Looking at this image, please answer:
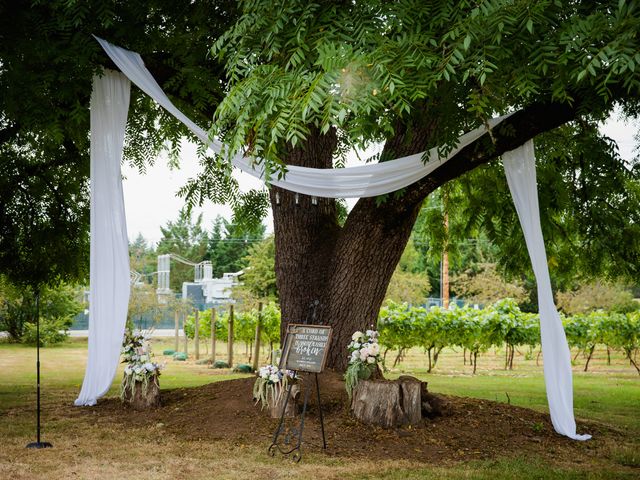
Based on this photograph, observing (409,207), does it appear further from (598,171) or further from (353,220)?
(598,171)

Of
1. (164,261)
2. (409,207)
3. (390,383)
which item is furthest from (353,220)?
(164,261)

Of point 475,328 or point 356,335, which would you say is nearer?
point 356,335

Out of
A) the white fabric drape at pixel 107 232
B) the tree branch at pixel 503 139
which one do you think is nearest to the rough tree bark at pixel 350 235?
the tree branch at pixel 503 139

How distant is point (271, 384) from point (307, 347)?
112cm

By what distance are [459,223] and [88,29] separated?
5874 mm

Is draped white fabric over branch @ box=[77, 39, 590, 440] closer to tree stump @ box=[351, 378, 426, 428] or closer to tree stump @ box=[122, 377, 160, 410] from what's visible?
tree stump @ box=[122, 377, 160, 410]

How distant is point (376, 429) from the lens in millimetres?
6391

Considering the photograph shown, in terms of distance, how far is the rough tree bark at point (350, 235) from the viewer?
6.68 m

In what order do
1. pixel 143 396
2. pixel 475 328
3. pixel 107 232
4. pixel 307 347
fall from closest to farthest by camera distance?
1. pixel 307 347
2. pixel 107 232
3. pixel 143 396
4. pixel 475 328

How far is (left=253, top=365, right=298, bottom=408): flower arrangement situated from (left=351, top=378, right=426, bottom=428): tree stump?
679mm

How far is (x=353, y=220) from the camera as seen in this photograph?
7422 mm

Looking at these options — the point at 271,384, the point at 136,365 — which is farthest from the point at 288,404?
the point at 136,365

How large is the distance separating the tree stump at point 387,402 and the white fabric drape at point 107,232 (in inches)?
104

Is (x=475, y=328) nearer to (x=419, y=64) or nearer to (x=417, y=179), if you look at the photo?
(x=417, y=179)
